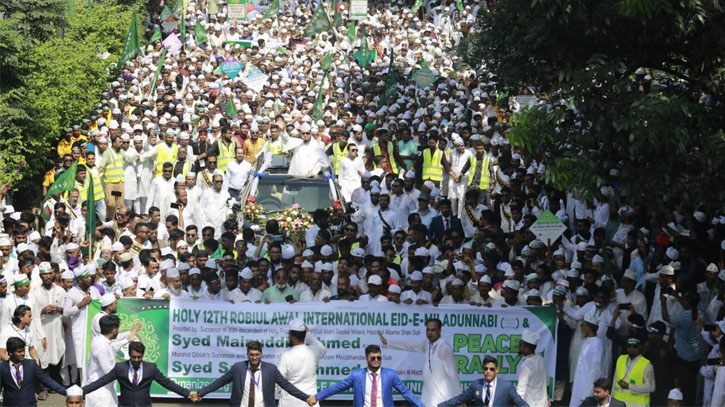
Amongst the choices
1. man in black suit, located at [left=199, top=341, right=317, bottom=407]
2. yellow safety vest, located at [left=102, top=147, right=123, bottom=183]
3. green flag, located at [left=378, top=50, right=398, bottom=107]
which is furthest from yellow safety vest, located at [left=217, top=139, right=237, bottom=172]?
man in black suit, located at [left=199, top=341, right=317, bottom=407]

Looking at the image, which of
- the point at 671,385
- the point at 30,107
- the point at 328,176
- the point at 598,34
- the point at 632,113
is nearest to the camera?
the point at 632,113

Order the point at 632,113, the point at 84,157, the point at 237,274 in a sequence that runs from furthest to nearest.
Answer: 1. the point at 84,157
2. the point at 237,274
3. the point at 632,113

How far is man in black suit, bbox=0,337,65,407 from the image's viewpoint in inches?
464

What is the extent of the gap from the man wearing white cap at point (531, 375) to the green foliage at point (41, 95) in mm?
11502

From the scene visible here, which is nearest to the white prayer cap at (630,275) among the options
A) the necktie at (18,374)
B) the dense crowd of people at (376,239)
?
the dense crowd of people at (376,239)

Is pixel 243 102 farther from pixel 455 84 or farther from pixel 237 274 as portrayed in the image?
pixel 237 274

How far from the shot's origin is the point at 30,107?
24.1 meters

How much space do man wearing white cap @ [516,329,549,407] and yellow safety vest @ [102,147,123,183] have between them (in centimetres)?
1115

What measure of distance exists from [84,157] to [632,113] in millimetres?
13267

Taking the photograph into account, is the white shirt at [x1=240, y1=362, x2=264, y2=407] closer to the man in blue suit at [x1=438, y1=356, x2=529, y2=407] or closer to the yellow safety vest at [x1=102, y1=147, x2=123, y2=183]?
the man in blue suit at [x1=438, y1=356, x2=529, y2=407]

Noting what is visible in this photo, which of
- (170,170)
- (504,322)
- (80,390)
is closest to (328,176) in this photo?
(170,170)

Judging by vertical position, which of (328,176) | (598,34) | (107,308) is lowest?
(107,308)

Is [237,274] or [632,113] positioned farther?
[237,274]

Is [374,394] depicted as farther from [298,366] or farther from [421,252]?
[421,252]
